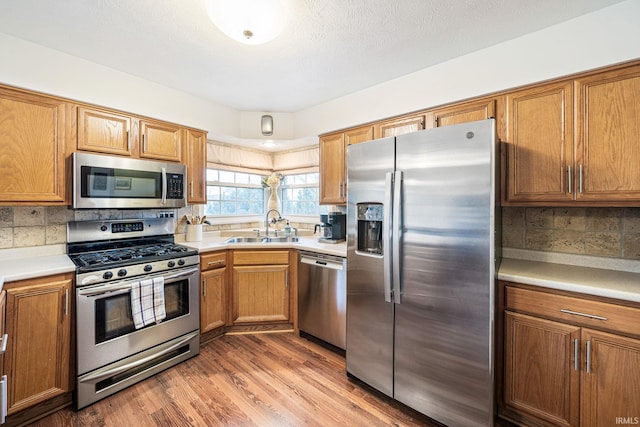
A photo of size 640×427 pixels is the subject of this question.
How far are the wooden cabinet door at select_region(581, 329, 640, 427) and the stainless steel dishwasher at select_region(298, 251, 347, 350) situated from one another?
1515 mm

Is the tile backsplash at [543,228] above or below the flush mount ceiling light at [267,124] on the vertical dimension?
below

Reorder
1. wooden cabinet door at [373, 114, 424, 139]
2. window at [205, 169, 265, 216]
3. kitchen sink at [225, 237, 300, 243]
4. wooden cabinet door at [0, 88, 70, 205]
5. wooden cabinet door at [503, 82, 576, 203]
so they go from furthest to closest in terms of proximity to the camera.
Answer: window at [205, 169, 265, 216], kitchen sink at [225, 237, 300, 243], wooden cabinet door at [373, 114, 424, 139], wooden cabinet door at [0, 88, 70, 205], wooden cabinet door at [503, 82, 576, 203]

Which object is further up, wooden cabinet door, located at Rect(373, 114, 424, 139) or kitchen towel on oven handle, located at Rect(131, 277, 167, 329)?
wooden cabinet door, located at Rect(373, 114, 424, 139)

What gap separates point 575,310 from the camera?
4.74 feet

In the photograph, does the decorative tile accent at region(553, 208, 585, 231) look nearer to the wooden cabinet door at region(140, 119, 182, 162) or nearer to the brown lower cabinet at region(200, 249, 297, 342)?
the brown lower cabinet at region(200, 249, 297, 342)

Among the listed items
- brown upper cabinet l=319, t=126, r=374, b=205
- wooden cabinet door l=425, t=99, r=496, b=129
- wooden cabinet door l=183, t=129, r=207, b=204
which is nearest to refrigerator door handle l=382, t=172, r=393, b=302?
wooden cabinet door l=425, t=99, r=496, b=129

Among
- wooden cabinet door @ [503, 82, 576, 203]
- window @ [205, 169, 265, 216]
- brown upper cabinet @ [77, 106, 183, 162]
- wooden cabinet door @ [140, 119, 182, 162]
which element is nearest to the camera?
wooden cabinet door @ [503, 82, 576, 203]

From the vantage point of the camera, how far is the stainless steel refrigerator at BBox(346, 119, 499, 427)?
148cm

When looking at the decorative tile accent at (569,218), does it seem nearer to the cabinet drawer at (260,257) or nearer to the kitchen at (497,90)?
the kitchen at (497,90)

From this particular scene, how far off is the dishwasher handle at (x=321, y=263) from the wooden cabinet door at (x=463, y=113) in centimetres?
142

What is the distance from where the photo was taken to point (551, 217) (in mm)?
2016

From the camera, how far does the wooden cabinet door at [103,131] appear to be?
7.00 ft

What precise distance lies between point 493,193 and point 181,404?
2344mm

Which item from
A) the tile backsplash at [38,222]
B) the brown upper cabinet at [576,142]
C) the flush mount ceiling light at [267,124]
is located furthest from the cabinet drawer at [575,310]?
the tile backsplash at [38,222]
